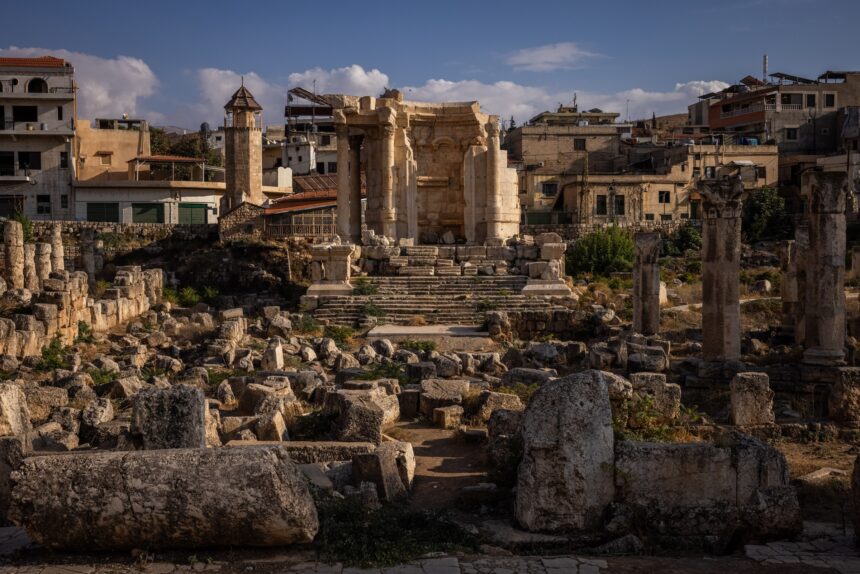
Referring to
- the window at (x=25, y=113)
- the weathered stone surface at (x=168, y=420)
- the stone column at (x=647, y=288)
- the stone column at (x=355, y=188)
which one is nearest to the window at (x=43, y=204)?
the window at (x=25, y=113)

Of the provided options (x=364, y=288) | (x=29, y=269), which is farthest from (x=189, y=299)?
(x=364, y=288)

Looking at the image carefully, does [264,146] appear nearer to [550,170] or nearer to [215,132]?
[215,132]

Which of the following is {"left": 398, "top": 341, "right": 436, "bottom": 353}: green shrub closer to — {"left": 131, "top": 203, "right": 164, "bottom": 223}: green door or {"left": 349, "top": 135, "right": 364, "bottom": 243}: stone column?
{"left": 349, "top": 135, "right": 364, "bottom": 243}: stone column

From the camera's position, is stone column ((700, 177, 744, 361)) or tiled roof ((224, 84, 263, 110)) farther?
tiled roof ((224, 84, 263, 110))

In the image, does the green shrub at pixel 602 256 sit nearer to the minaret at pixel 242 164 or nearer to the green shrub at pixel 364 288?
the green shrub at pixel 364 288

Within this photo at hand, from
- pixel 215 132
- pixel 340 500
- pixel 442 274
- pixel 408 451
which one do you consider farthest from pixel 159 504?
pixel 215 132

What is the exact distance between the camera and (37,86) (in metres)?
47.8

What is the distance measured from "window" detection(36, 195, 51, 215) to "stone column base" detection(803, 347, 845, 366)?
4160 centimetres

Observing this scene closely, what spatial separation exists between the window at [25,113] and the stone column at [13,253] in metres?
25.2

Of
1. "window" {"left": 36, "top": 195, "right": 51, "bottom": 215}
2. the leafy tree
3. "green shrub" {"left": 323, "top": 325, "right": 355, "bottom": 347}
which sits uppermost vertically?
"window" {"left": 36, "top": 195, "right": 51, "bottom": 215}

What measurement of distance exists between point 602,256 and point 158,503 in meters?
27.8

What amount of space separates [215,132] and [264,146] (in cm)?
1236

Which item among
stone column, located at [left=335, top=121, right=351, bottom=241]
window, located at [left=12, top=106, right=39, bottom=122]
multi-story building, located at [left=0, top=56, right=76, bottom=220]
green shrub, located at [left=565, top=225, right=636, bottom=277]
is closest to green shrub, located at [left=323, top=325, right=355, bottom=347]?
stone column, located at [left=335, top=121, right=351, bottom=241]

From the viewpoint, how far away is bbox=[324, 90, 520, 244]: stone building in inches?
1115
